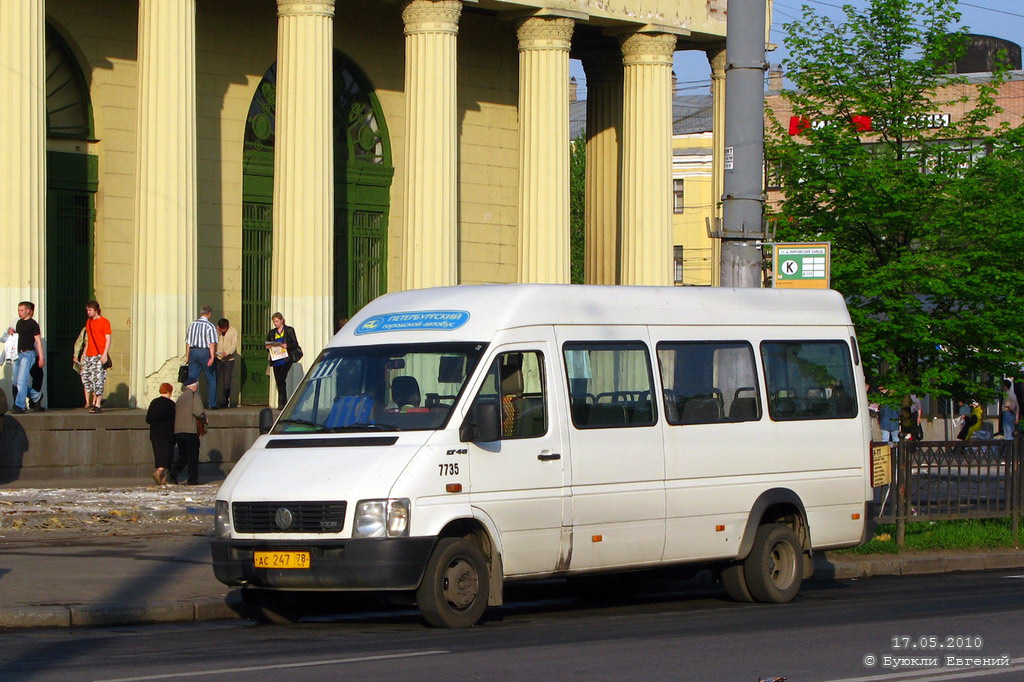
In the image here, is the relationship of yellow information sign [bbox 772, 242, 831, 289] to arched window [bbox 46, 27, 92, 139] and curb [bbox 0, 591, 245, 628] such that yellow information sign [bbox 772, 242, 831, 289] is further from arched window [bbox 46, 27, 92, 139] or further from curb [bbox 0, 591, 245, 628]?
arched window [bbox 46, 27, 92, 139]

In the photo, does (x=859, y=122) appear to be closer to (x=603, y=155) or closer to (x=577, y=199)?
(x=603, y=155)

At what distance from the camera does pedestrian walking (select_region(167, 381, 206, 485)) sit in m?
21.8

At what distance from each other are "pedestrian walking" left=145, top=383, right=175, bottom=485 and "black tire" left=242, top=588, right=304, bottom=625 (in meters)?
10.1

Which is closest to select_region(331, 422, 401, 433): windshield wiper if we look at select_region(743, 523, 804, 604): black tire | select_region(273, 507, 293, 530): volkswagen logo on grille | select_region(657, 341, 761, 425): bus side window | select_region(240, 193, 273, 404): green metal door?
select_region(273, 507, 293, 530): volkswagen logo on grille

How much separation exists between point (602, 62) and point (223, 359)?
1144 cm

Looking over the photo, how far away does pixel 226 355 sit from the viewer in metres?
27.3

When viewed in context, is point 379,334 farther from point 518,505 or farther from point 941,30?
point 941,30

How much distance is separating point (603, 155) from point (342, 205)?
5.93 metres

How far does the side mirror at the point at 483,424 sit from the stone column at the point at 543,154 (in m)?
18.5

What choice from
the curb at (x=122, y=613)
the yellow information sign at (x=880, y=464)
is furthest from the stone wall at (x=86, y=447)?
the yellow information sign at (x=880, y=464)

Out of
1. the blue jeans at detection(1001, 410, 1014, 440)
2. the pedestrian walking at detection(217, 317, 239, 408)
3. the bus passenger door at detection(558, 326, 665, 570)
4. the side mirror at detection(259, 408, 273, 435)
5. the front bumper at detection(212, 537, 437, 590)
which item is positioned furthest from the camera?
the blue jeans at detection(1001, 410, 1014, 440)

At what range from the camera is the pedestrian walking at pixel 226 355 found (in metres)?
27.2

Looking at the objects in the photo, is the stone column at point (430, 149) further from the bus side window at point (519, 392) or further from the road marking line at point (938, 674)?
the road marking line at point (938, 674)

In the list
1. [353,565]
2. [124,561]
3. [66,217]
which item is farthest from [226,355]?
[353,565]
